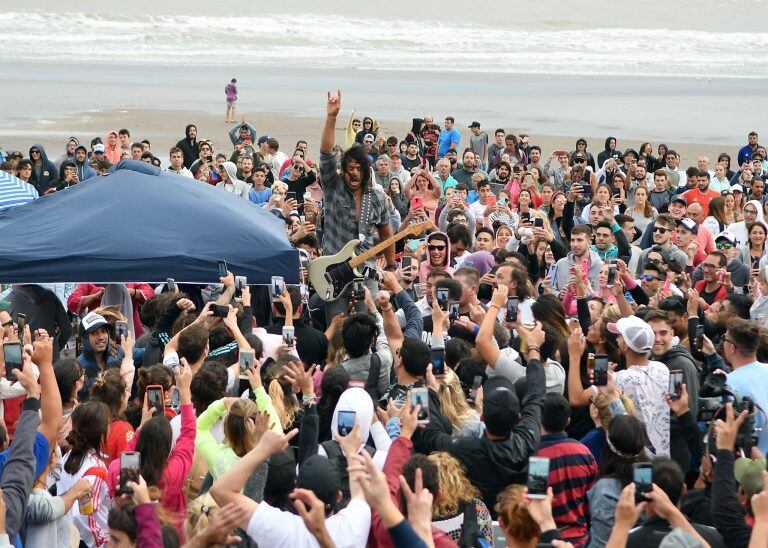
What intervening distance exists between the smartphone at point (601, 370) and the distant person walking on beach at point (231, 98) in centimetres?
2247

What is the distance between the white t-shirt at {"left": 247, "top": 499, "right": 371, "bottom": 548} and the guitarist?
4.22 metres

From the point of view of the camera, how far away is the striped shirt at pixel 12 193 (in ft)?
33.0

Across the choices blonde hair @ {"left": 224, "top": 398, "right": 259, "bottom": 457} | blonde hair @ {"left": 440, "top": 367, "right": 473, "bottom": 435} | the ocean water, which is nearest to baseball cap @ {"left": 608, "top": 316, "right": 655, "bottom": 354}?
blonde hair @ {"left": 440, "top": 367, "right": 473, "bottom": 435}

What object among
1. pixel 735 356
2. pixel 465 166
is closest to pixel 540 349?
pixel 735 356

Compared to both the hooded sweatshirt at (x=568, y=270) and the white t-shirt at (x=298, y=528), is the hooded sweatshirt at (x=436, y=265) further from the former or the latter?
the white t-shirt at (x=298, y=528)

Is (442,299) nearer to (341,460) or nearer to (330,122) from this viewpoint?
(341,460)

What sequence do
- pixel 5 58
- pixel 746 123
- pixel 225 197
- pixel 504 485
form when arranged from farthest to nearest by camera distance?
pixel 5 58 < pixel 746 123 < pixel 225 197 < pixel 504 485

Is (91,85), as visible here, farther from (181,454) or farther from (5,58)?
(181,454)

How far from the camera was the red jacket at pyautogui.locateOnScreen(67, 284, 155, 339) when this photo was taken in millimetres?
8953

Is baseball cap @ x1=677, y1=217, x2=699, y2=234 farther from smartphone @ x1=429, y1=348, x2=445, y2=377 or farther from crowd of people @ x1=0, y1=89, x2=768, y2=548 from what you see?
smartphone @ x1=429, y1=348, x2=445, y2=377

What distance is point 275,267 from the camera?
884 cm

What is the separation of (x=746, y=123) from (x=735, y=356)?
25.1 m

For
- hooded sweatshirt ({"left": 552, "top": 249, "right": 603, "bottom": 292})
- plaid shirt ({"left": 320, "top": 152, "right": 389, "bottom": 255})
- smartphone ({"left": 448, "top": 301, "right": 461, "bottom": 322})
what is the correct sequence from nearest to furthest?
smartphone ({"left": 448, "top": 301, "right": 461, "bottom": 322}), plaid shirt ({"left": 320, "top": 152, "right": 389, "bottom": 255}), hooded sweatshirt ({"left": 552, "top": 249, "right": 603, "bottom": 292})

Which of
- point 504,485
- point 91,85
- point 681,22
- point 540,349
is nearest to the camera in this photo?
point 504,485
